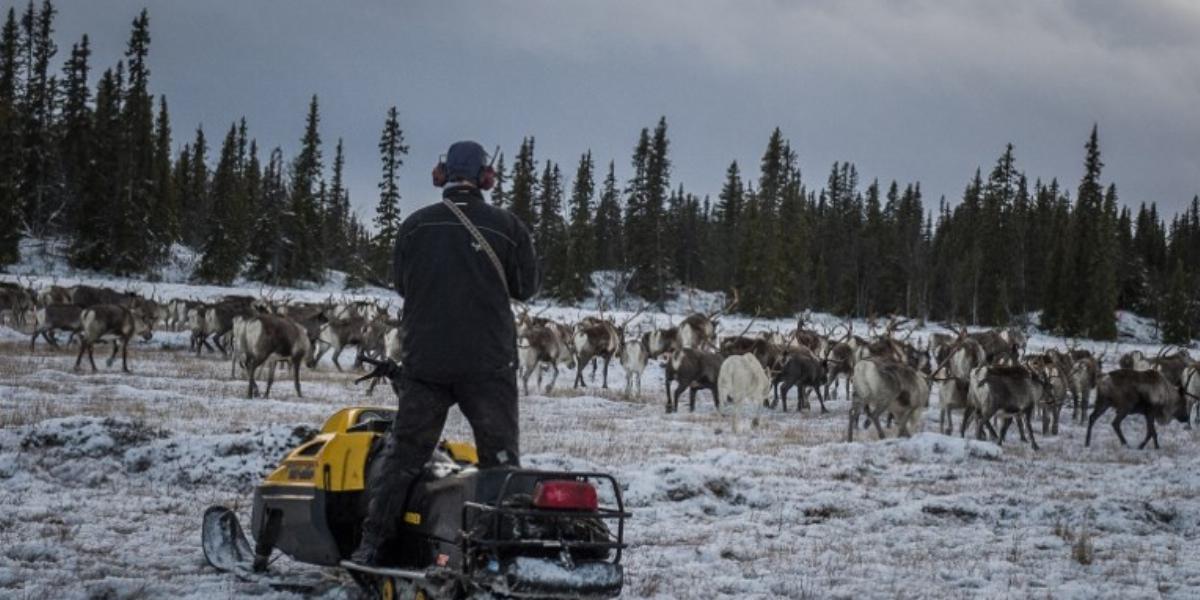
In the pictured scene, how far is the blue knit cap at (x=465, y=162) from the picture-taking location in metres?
5.60

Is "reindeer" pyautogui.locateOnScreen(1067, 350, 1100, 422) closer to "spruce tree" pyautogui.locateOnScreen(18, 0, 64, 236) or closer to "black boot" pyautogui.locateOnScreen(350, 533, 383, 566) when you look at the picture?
"black boot" pyautogui.locateOnScreen(350, 533, 383, 566)

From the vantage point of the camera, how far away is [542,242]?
76812mm

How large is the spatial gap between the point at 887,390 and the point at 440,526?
14.3 meters

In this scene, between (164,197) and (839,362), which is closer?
(839,362)

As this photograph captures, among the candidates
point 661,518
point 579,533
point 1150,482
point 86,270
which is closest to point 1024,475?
point 1150,482

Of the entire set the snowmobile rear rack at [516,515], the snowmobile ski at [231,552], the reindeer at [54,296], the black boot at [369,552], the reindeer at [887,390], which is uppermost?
the reindeer at [54,296]

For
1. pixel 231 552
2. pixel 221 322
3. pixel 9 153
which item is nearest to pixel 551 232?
pixel 9 153

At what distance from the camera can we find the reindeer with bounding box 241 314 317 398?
20375 mm

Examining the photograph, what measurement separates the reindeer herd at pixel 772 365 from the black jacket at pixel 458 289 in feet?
25.1

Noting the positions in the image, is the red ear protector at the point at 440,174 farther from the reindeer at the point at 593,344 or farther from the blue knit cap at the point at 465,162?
the reindeer at the point at 593,344

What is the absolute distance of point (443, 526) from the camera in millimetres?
5156

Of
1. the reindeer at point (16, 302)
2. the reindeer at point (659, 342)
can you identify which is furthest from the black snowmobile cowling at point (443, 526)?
the reindeer at point (16, 302)

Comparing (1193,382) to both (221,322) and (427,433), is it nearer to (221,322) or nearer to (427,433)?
(427,433)

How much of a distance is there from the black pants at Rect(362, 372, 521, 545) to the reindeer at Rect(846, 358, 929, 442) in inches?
536
